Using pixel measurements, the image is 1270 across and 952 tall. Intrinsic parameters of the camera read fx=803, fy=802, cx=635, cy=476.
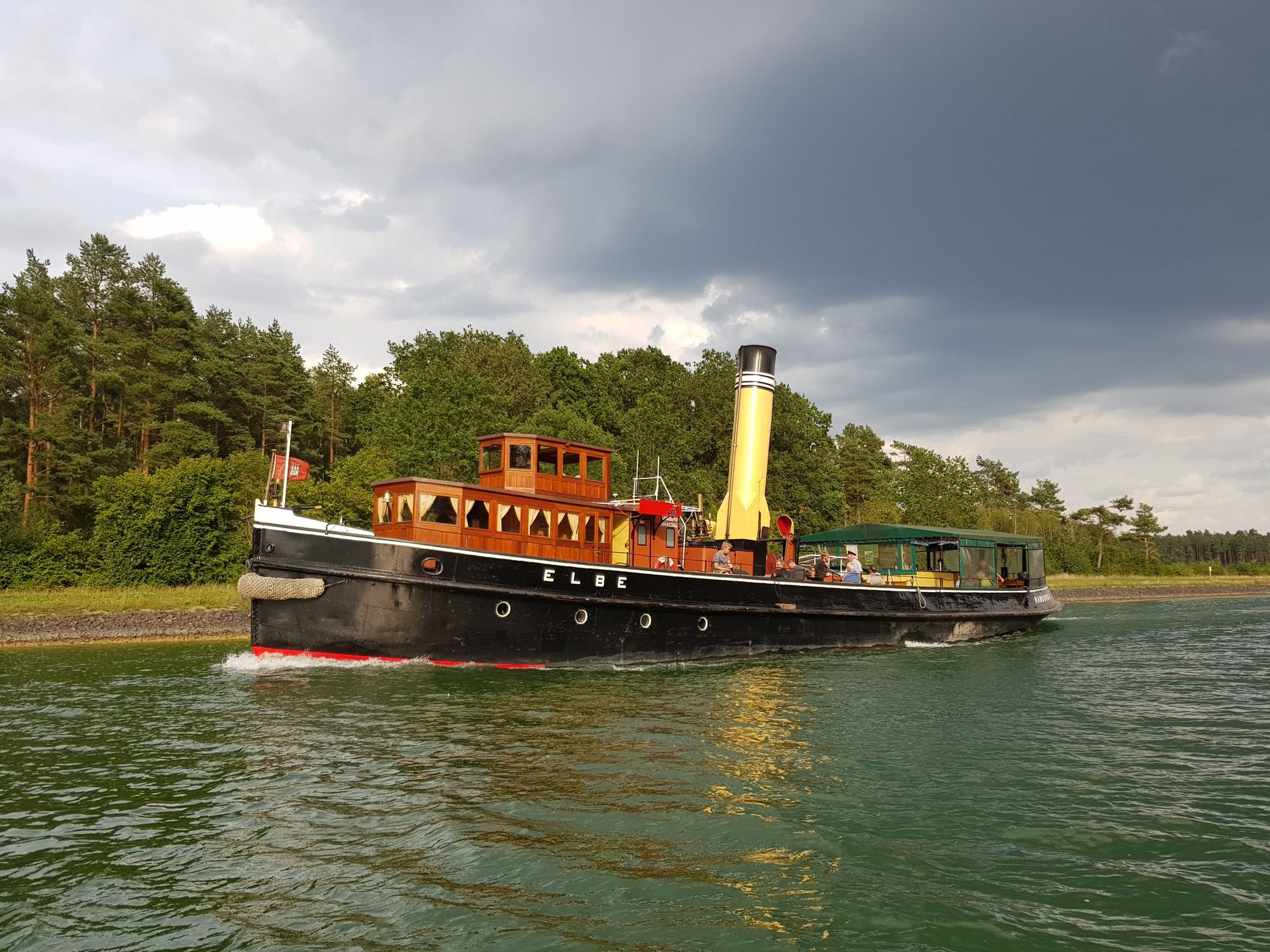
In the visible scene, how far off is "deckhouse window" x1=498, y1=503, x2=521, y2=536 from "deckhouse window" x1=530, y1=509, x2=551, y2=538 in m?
0.31

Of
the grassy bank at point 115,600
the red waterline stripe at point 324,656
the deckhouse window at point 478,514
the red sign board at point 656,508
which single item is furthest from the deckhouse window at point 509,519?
the grassy bank at point 115,600

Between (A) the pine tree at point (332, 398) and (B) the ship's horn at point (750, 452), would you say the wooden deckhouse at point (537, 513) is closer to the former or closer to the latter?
(B) the ship's horn at point (750, 452)

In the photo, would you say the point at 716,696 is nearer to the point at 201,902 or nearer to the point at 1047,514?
the point at 201,902

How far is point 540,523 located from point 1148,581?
209ft

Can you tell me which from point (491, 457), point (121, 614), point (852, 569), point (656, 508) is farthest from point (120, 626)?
point (852, 569)

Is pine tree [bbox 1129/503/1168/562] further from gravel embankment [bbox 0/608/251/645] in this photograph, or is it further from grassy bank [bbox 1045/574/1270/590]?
gravel embankment [bbox 0/608/251/645]

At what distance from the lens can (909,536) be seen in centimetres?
2648

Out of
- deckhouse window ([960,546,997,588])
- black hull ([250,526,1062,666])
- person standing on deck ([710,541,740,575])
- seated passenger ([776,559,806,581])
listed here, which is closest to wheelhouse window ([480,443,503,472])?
black hull ([250,526,1062,666])

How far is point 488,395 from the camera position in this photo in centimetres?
4466

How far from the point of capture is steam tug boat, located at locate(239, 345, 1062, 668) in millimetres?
16422

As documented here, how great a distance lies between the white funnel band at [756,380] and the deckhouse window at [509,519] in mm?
9102

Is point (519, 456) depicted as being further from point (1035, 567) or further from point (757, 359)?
point (1035, 567)

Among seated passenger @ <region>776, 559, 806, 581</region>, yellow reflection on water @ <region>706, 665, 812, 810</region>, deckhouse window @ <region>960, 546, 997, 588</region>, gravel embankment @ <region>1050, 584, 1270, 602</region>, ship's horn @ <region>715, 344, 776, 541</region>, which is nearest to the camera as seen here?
yellow reflection on water @ <region>706, 665, 812, 810</region>

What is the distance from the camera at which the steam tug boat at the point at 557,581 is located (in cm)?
1642
